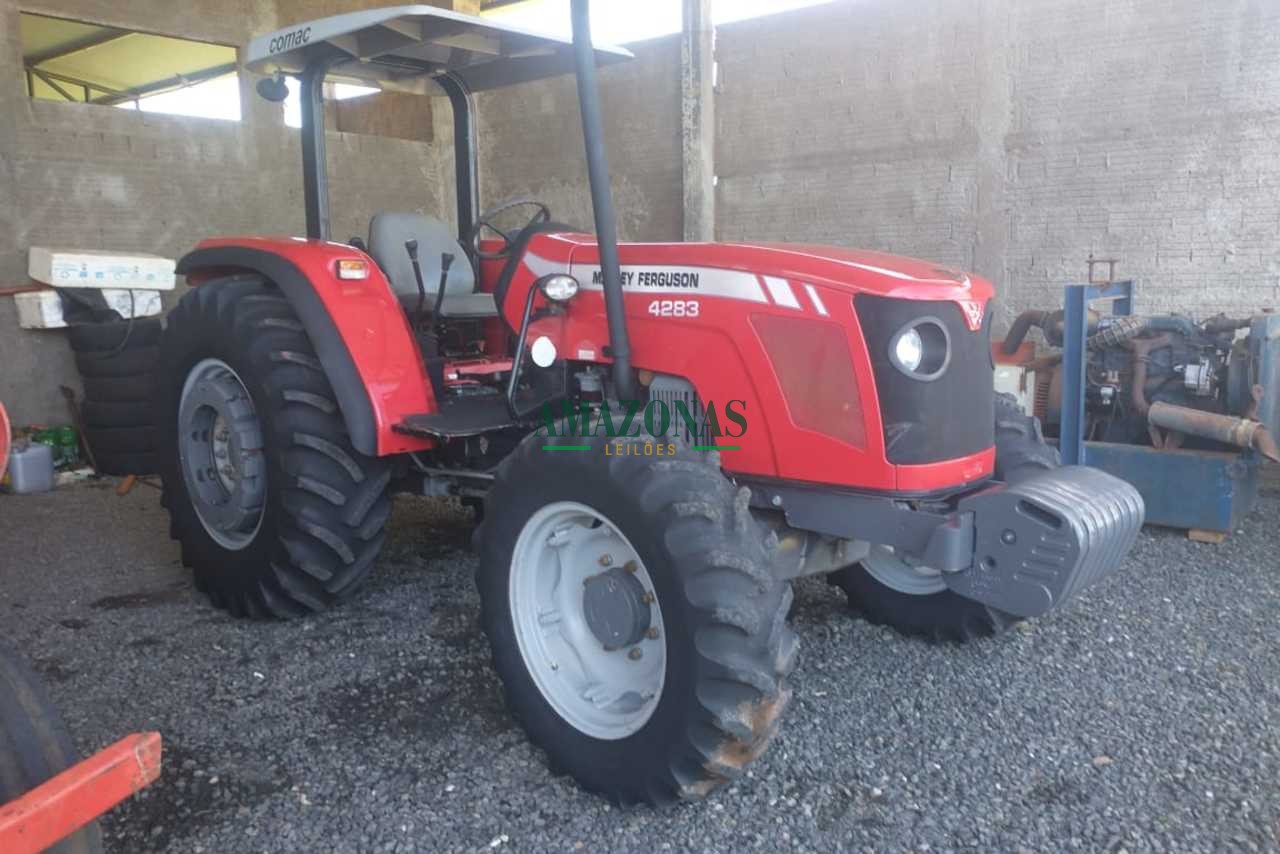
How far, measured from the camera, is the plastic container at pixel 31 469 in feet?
18.4

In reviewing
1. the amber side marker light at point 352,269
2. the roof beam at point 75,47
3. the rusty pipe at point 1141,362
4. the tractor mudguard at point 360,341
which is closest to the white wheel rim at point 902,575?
the tractor mudguard at point 360,341

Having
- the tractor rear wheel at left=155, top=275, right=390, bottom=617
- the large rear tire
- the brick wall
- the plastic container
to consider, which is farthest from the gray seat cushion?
the brick wall

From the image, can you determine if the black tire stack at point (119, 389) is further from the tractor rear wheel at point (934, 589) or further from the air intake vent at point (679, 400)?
the tractor rear wheel at point (934, 589)

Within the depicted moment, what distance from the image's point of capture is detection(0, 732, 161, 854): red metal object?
1.25m

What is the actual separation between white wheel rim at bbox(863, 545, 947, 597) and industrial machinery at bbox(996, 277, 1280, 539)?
1.79m

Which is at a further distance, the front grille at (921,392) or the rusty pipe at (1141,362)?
the rusty pipe at (1141,362)

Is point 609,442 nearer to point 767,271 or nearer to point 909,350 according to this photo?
point 767,271

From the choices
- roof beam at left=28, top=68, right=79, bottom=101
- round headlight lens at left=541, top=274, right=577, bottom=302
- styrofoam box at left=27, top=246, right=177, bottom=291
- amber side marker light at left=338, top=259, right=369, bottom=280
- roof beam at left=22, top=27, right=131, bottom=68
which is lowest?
round headlight lens at left=541, top=274, right=577, bottom=302

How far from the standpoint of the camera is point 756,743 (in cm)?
208

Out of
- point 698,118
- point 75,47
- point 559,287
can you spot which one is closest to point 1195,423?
point 559,287

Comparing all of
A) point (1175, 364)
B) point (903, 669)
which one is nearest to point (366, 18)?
point (903, 669)

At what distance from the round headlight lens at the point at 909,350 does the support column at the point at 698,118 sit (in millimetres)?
5052

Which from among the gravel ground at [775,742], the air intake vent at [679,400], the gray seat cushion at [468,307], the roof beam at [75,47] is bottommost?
the gravel ground at [775,742]

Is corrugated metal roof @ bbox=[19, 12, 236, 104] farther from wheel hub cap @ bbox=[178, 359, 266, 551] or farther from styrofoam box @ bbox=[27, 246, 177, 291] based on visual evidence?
wheel hub cap @ bbox=[178, 359, 266, 551]
